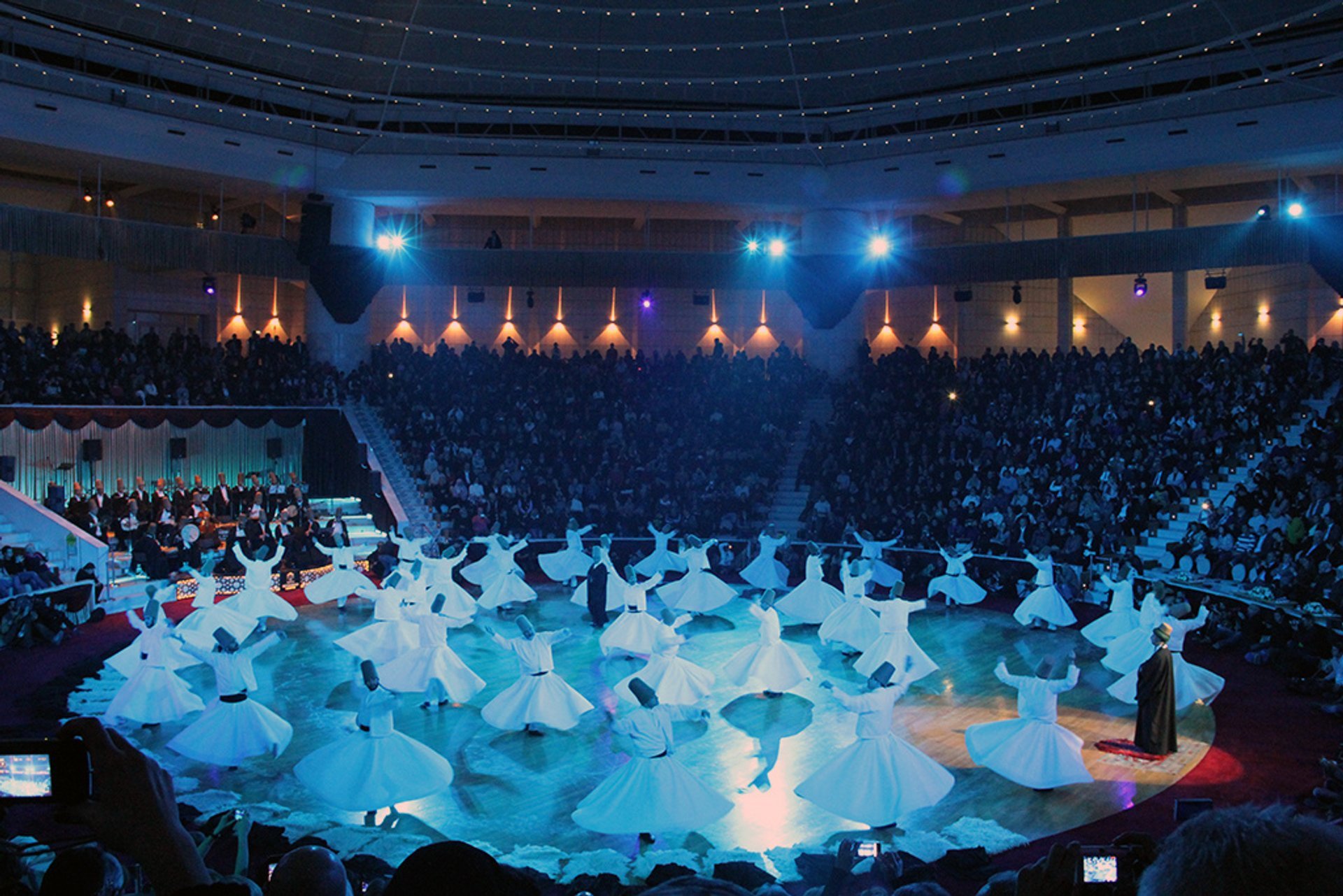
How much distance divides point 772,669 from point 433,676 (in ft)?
13.3

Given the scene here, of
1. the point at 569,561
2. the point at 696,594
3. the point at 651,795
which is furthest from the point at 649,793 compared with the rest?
the point at 569,561

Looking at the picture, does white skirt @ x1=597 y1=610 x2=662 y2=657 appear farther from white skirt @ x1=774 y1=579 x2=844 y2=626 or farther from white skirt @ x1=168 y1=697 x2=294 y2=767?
white skirt @ x1=168 y1=697 x2=294 y2=767

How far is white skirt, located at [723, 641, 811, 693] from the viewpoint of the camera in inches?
517

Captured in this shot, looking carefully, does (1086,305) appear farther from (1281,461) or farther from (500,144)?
(500,144)

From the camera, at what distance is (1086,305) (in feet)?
112

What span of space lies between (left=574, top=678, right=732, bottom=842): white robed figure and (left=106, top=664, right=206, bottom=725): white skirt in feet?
18.0

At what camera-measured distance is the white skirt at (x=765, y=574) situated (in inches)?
794

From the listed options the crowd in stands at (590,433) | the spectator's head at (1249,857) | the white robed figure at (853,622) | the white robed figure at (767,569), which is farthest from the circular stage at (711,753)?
the crowd in stands at (590,433)

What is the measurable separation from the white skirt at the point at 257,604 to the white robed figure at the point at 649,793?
8884 mm

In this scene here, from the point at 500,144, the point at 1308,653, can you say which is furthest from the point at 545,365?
the point at 1308,653

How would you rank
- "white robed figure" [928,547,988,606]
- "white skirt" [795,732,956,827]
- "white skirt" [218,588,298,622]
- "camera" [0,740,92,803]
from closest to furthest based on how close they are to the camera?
"camera" [0,740,92,803] < "white skirt" [795,732,956,827] < "white skirt" [218,588,298,622] < "white robed figure" [928,547,988,606]

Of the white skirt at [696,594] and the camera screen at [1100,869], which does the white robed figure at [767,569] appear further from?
the camera screen at [1100,869]

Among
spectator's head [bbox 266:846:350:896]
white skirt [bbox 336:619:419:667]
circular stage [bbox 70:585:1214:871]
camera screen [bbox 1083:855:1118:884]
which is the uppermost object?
spectator's head [bbox 266:846:350:896]

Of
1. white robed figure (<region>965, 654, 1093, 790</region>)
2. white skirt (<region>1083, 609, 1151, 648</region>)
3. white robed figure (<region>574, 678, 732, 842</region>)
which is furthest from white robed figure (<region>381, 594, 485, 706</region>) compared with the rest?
white skirt (<region>1083, 609, 1151, 648</region>)
